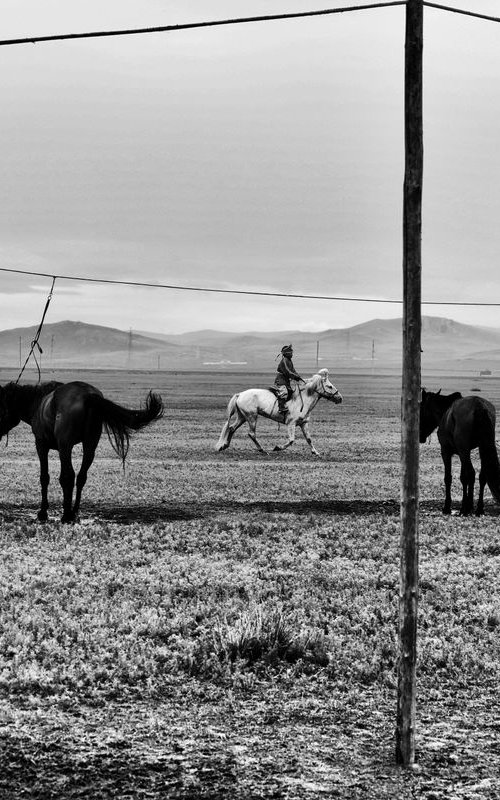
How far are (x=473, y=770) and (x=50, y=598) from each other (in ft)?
18.2

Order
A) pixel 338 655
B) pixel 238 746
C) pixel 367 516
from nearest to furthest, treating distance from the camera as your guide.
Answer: pixel 238 746 → pixel 338 655 → pixel 367 516

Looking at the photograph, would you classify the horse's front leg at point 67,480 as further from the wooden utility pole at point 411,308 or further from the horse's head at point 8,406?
the wooden utility pole at point 411,308

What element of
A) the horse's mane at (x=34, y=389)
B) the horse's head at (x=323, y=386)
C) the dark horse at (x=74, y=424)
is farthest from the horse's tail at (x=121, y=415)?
the horse's head at (x=323, y=386)

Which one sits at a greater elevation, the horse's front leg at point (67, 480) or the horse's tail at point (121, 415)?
the horse's tail at point (121, 415)

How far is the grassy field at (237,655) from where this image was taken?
6348mm

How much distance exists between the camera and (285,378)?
97.4 feet

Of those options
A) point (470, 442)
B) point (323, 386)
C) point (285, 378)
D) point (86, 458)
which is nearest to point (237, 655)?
point (86, 458)

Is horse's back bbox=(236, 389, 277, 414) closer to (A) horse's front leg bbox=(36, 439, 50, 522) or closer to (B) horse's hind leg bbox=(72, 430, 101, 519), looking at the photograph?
(A) horse's front leg bbox=(36, 439, 50, 522)

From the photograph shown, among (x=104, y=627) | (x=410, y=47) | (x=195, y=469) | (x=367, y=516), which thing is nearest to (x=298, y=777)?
(x=104, y=627)

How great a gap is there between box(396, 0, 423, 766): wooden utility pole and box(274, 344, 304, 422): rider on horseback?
21.9 metres

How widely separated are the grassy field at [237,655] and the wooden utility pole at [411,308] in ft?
2.53

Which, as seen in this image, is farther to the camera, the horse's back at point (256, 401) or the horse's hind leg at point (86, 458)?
the horse's back at point (256, 401)

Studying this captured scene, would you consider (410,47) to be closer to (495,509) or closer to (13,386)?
(13,386)

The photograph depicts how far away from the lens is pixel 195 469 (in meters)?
25.4
